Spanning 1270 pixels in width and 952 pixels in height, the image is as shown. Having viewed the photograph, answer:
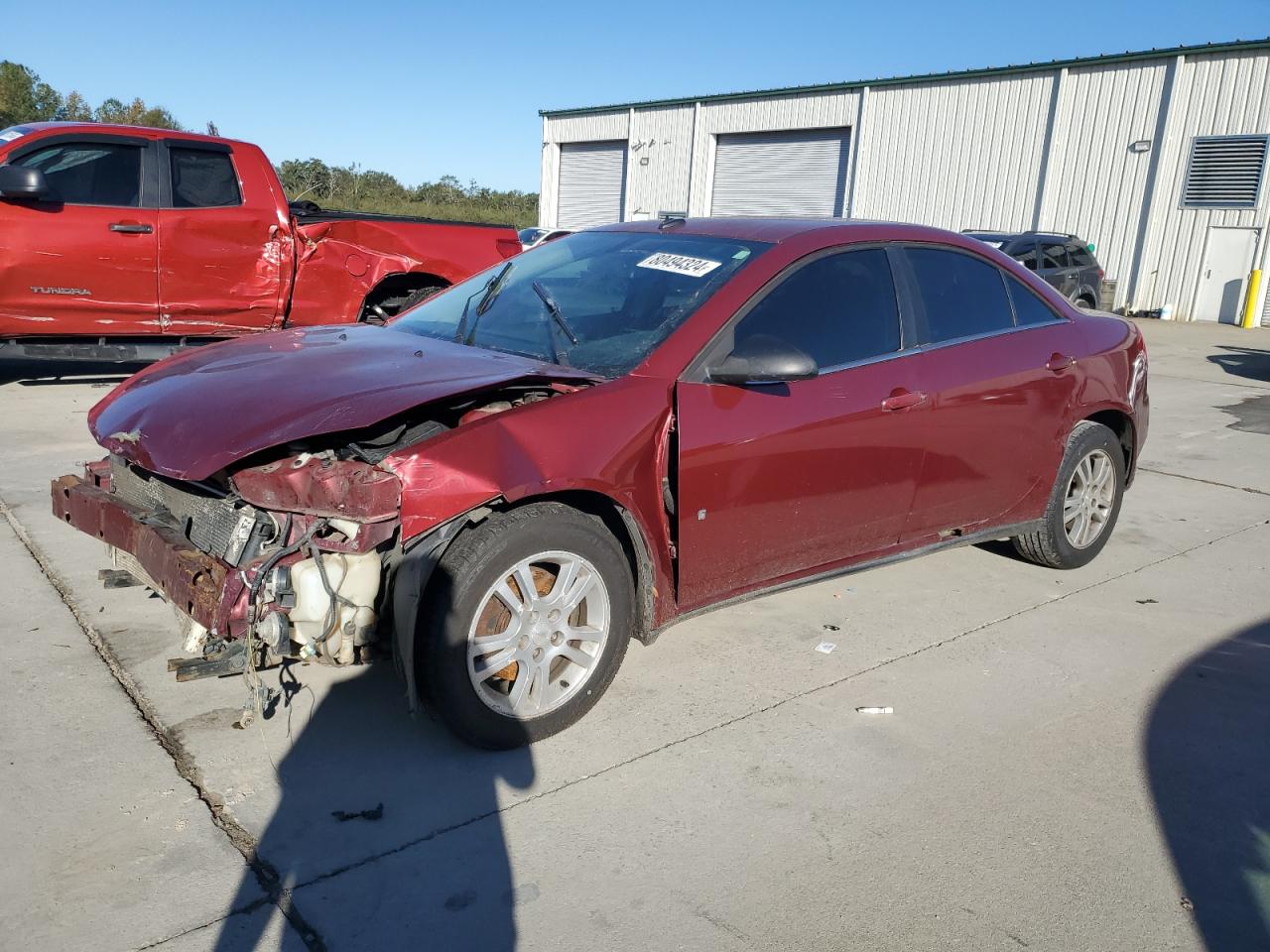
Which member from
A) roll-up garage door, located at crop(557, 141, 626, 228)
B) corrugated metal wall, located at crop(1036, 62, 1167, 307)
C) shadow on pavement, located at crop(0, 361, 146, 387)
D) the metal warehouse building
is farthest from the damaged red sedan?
roll-up garage door, located at crop(557, 141, 626, 228)

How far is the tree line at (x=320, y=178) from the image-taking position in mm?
41688

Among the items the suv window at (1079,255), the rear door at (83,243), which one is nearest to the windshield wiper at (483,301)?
the rear door at (83,243)

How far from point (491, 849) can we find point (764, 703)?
1.29m

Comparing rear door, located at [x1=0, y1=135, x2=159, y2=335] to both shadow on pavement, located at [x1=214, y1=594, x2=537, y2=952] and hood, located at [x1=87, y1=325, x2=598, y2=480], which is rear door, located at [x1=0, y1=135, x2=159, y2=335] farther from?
shadow on pavement, located at [x1=214, y1=594, x2=537, y2=952]

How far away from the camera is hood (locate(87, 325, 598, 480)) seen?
3023 millimetres

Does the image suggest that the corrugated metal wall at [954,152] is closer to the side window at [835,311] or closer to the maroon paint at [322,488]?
the side window at [835,311]

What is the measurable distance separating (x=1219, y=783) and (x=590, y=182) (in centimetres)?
3638

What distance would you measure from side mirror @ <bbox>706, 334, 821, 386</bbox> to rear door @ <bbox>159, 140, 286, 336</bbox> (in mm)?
6050

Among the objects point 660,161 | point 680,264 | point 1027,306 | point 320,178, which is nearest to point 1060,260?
point 1027,306

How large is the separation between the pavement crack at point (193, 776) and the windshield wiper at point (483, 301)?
1.78 metres

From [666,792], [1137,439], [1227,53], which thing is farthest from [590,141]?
[666,792]

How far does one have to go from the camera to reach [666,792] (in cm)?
310

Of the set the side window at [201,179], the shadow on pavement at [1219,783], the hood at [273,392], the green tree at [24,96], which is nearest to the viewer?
the shadow on pavement at [1219,783]

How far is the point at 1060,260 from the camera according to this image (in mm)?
17453
